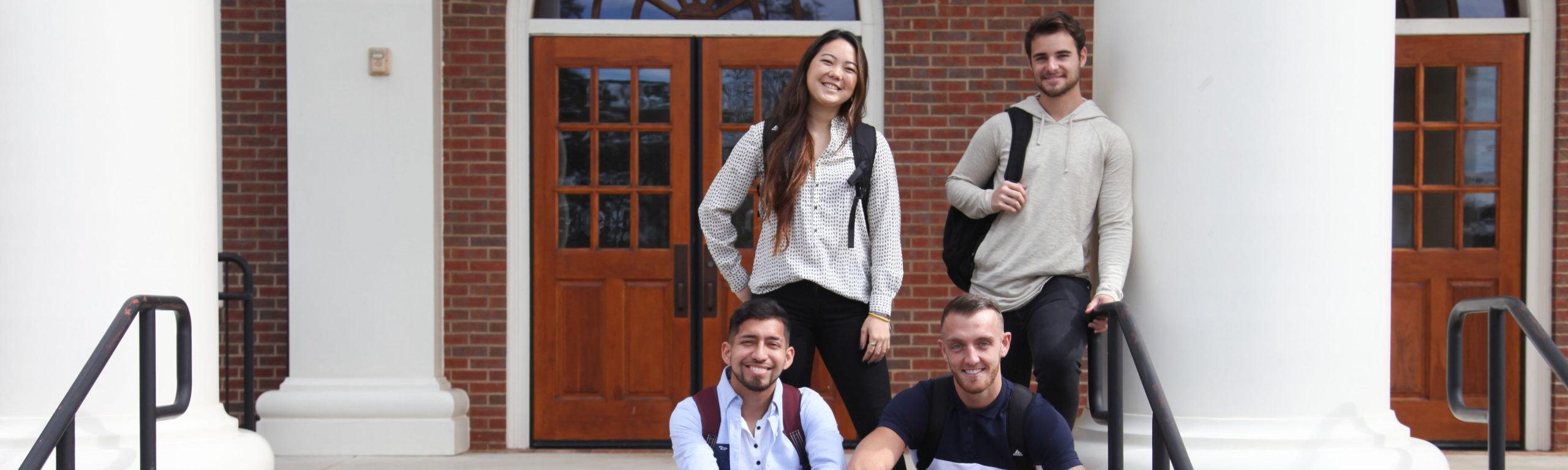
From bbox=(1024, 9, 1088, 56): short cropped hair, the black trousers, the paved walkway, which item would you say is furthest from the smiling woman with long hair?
the paved walkway

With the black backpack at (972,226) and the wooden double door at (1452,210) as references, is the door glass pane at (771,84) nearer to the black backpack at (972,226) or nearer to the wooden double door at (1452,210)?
the black backpack at (972,226)

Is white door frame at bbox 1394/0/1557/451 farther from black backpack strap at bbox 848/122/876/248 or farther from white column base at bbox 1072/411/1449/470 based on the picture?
black backpack strap at bbox 848/122/876/248

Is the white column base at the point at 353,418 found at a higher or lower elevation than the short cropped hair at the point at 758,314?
lower

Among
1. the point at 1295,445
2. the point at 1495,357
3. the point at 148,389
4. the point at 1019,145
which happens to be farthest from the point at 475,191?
the point at 1495,357

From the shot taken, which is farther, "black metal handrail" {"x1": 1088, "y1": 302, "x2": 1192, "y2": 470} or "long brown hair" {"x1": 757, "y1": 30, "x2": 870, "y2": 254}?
"long brown hair" {"x1": 757, "y1": 30, "x2": 870, "y2": 254}

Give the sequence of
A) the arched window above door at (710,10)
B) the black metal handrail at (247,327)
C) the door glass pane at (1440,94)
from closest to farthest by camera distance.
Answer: the black metal handrail at (247,327), the door glass pane at (1440,94), the arched window above door at (710,10)

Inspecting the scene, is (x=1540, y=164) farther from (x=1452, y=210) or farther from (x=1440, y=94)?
(x=1440, y=94)

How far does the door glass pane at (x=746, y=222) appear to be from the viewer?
20.2 ft

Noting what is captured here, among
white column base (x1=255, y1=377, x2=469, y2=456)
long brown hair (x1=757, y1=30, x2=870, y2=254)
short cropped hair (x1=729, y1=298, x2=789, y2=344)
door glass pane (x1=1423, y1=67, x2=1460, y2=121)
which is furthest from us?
door glass pane (x1=1423, y1=67, x2=1460, y2=121)

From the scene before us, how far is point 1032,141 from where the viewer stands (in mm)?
3584

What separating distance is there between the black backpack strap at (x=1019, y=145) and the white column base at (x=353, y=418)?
3282 millimetres

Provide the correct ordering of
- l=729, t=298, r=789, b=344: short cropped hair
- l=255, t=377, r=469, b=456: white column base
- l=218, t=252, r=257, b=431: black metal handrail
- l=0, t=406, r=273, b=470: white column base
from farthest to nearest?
l=255, t=377, r=469, b=456: white column base → l=218, t=252, r=257, b=431: black metal handrail → l=0, t=406, r=273, b=470: white column base → l=729, t=298, r=789, b=344: short cropped hair

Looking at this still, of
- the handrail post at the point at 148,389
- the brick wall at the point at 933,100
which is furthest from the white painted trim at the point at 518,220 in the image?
the handrail post at the point at 148,389

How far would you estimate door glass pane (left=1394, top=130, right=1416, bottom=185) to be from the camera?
20.1 feet
